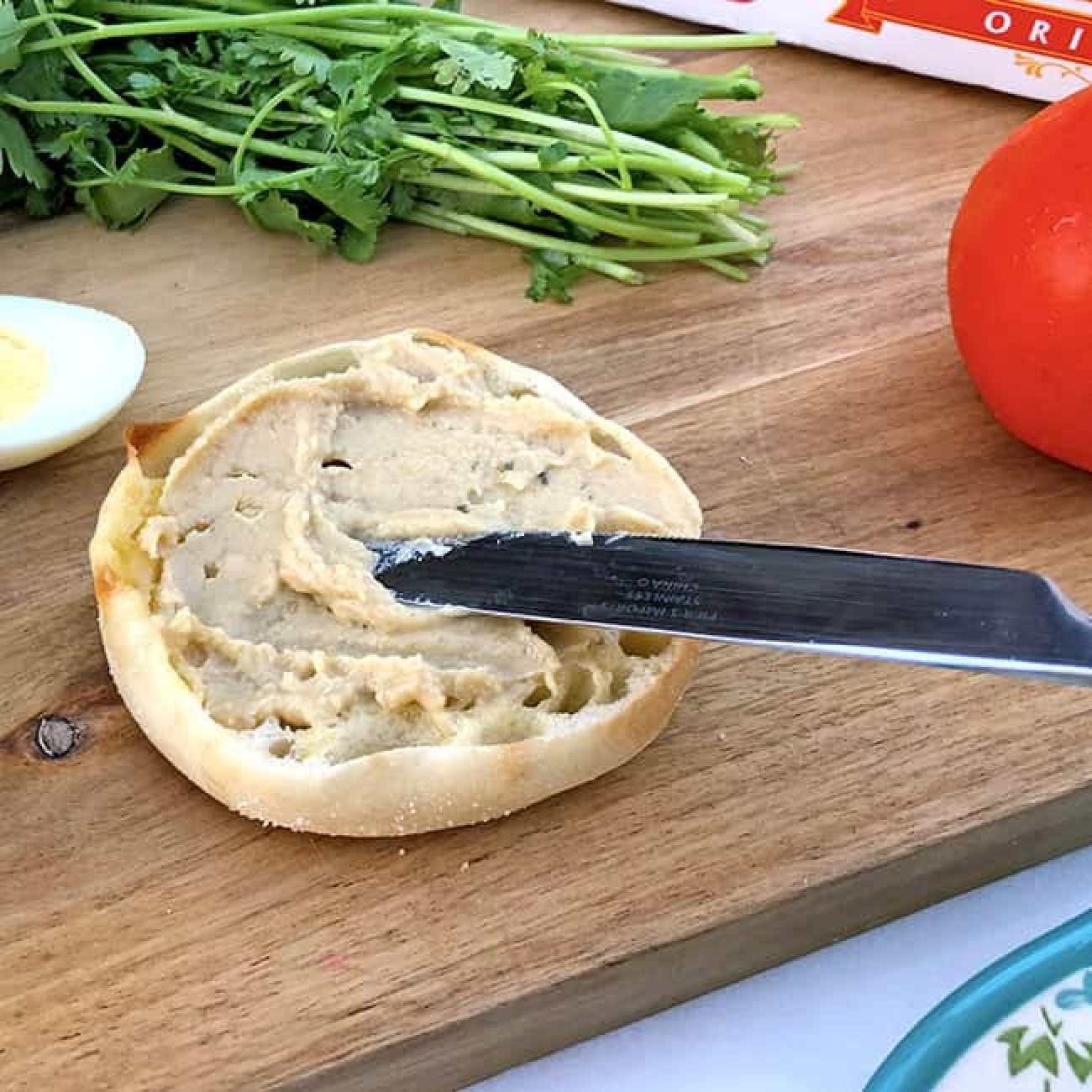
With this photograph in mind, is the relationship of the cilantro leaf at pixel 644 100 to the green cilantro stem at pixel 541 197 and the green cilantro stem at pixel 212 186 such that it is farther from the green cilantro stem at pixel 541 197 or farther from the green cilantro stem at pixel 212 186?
the green cilantro stem at pixel 212 186

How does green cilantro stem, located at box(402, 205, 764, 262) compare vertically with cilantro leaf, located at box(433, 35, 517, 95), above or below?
below

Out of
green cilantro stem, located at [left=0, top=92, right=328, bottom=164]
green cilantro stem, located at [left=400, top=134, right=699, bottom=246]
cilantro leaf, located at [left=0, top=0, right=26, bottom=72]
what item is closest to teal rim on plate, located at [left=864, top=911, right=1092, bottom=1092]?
green cilantro stem, located at [left=400, top=134, right=699, bottom=246]

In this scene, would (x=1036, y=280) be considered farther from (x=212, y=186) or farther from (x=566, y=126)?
(x=212, y=186)

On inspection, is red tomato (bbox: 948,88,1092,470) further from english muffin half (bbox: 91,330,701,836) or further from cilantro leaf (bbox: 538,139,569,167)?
cilantro leaf (bbox: 538,139,569,167)

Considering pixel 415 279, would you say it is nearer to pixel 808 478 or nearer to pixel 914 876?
pixel 808 478

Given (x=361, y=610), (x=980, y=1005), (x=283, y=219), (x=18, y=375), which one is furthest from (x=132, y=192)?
(x=980, y=1005)

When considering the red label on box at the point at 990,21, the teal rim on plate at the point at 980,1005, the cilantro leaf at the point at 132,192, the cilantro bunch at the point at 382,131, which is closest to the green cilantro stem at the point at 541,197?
the cilantro bunch at the point at 382,131
